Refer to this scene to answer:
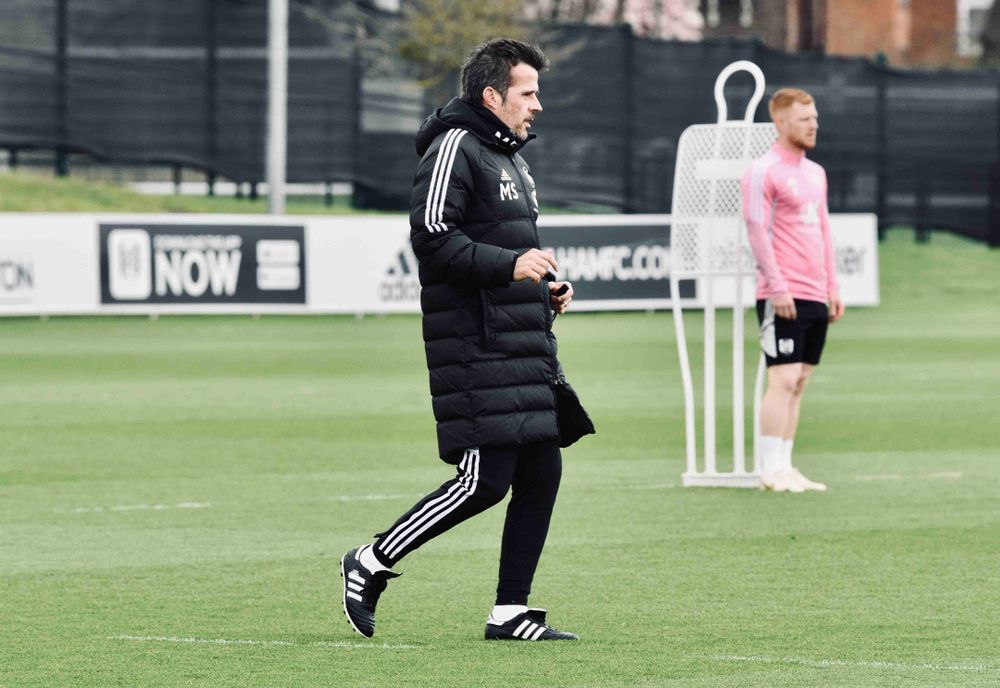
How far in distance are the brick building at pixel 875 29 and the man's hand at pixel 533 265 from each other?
5099cm

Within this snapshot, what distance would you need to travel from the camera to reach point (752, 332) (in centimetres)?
2306

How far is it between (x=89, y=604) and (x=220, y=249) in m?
16.5

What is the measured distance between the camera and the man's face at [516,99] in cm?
637

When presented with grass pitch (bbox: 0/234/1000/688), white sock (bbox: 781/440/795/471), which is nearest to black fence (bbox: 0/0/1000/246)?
grass pitch (bbox: 0/234/1000/688)

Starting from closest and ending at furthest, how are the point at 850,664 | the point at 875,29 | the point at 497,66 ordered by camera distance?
1. the point at 850,664
2. the point at 497,66
3. the point at 875,29

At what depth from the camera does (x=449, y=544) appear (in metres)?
8.73

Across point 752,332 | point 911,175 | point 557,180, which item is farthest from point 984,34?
point 752,332

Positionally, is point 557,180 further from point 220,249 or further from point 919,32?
point 919,32

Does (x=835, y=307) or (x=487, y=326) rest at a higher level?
(x=487, y=326)

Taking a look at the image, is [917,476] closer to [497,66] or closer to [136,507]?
[136,507]

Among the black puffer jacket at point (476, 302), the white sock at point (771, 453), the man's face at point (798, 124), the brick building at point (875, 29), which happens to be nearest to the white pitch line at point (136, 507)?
the white sock at point (771, 453)

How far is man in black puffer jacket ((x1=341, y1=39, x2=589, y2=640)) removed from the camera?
246 inches

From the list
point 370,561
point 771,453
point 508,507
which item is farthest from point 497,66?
point 771,453

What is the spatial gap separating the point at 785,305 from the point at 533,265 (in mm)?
3979
